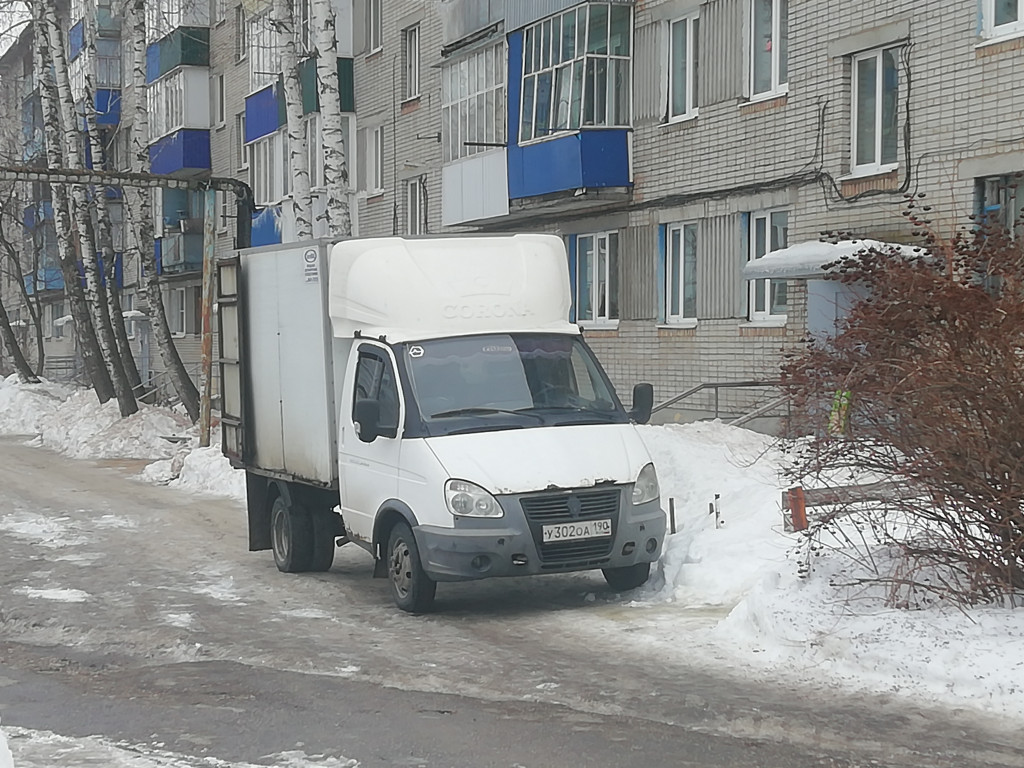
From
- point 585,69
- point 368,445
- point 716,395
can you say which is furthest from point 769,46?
point 368,445

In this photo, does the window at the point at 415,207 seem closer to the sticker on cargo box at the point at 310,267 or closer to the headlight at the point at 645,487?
the sticker on cargo box at the point at 310,267

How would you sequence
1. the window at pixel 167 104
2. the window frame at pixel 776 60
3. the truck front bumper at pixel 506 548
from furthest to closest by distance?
the window at pixel 167 104 → the window frame at pixel 776 60 → the truck front bumper at pixel 506 548

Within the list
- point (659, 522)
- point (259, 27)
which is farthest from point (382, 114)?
point (659, 522)

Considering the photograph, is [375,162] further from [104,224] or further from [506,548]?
[506,548]

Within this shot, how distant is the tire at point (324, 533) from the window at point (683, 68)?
10.9 meters

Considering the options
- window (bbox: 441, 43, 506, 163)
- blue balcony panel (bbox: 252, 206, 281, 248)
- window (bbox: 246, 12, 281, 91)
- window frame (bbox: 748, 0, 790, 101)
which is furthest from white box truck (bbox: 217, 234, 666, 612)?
window (bbox: 246, 12, 281, 91)

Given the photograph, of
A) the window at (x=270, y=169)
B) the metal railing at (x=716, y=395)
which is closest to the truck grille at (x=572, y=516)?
the metal railing at (x=716, y=395)

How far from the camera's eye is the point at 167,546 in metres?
13.5

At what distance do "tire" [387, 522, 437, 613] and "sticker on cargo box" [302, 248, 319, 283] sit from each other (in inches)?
87.9

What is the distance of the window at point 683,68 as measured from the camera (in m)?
20.6

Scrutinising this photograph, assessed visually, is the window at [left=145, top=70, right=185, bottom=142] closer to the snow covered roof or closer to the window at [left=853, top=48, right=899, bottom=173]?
the window at [left=853, top=48, right=899, bottom=173]

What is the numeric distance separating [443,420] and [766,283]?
1030cm

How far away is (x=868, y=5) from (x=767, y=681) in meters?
11.9

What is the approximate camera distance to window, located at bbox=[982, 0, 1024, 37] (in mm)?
15266
